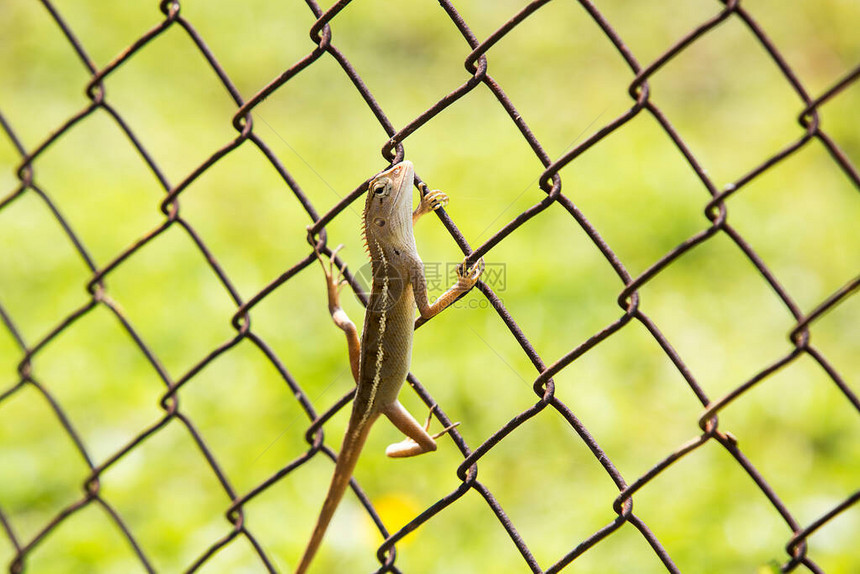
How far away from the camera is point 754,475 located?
Answer: 162 cm

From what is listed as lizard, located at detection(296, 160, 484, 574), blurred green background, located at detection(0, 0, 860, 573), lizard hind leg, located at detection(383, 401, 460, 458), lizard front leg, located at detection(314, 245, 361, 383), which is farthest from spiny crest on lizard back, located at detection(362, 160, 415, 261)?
lizard hind leg, located at detection(383, 401, 460, 458)

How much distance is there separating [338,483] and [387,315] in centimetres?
49

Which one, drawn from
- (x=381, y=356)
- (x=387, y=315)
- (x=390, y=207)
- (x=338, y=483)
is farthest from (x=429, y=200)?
(x=338, y=483)

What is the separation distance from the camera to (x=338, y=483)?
219 cm

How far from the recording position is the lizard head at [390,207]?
2082 mm

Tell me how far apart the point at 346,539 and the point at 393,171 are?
6.37 ft

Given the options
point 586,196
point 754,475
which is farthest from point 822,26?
point 754,475

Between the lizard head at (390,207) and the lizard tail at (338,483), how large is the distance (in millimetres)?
564

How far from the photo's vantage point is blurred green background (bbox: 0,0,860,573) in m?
3.45

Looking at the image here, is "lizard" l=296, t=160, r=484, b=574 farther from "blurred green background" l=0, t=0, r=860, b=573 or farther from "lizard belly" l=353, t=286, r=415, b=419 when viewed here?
"blurred green background" l=0, t=0, r=860, b=573

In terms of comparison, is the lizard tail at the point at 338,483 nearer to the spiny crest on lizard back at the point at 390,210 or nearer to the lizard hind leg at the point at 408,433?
the lizard hind leg at the point at 408,433

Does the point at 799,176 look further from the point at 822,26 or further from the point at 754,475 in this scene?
the point at 754,475

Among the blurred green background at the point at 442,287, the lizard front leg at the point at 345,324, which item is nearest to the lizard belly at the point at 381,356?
the lizard front leg at the point at 345,324

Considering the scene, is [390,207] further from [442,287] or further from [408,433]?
[408,433]
